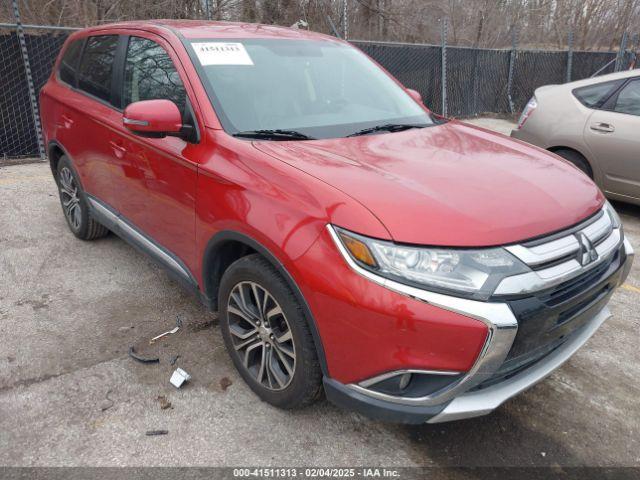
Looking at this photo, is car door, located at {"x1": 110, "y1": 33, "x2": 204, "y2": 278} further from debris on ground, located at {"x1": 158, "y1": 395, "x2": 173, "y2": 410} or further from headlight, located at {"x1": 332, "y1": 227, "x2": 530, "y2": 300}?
headlight, located at {"x1": 332, "y1": 227, "x2": 530, "y2": 300}

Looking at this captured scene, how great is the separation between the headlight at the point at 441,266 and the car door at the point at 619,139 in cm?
411

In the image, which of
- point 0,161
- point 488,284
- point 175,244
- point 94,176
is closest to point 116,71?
point 94,176

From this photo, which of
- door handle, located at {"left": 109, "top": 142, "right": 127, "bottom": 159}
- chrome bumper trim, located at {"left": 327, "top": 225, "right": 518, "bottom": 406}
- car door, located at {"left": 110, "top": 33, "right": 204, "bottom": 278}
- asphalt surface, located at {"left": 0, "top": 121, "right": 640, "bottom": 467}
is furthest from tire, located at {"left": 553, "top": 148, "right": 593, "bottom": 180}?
door handle, located at {"left": 109, "top": 142, "right": 127, "bottom": 159}

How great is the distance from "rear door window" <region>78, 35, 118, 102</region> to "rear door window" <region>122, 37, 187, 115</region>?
0.28m

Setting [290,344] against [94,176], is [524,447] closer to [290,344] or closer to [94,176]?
[290,344]

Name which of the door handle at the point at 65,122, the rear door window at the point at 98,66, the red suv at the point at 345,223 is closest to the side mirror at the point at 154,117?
the red suv at the point at 345,223

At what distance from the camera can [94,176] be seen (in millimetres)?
3893

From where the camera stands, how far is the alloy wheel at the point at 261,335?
2.36 metres

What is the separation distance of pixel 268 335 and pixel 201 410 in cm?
55

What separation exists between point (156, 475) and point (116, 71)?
267 cm

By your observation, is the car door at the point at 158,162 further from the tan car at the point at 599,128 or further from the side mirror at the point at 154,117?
the tan car at the point at 599,128

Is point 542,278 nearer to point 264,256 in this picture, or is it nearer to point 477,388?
point 477,388

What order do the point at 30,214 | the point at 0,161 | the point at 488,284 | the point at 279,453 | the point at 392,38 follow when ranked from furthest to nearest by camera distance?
1. the point at 392,38
2. the point at 0,161
3. the point at 30,214
4. the point at 279,453
5. the point at 488,284

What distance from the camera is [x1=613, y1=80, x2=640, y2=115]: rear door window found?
528 centimetres
